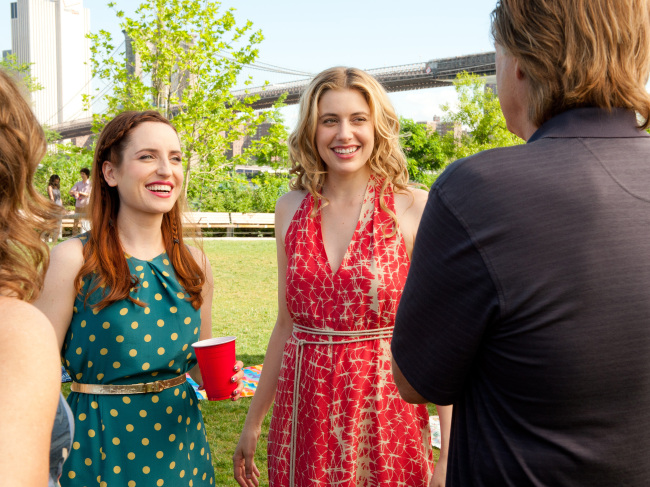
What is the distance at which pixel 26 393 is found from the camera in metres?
0.92

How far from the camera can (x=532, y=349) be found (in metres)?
1.12

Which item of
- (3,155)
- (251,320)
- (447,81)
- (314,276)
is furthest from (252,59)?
(447,81)

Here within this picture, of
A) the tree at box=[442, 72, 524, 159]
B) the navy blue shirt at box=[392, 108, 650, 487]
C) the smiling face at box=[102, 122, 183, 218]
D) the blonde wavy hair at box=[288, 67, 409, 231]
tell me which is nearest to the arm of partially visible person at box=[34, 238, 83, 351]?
the smiling face at box=[102, 122, 183, 218]

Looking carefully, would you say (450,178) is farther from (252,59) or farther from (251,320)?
(252,59)

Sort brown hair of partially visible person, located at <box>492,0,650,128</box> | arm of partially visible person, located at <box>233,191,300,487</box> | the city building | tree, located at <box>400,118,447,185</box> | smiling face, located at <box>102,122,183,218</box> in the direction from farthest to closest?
1. the city building
2. tree, located at <box>400,118,447,185</box>
3. arm of partially visible person, located at <box>233,191,300,487</box>
4. smiling face, located at <box>102,122,183,218</box>
5. brown hair of partially visible person, located at <box>492,0,650,128</box>

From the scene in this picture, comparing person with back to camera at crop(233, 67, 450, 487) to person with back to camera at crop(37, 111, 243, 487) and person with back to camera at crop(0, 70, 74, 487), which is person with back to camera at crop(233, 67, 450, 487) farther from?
person with back to camera at crop(0, 70, 74, 487)

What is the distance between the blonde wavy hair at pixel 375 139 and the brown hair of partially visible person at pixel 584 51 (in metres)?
1.24

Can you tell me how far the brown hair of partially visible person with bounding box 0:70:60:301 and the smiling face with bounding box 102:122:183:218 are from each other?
1192mm

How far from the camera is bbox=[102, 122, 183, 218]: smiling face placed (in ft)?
7.63

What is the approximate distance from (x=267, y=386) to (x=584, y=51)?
1.81 metres

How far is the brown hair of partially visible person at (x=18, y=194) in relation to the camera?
3.45 ft

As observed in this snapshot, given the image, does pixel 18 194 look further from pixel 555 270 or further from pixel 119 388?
pixel 119 388

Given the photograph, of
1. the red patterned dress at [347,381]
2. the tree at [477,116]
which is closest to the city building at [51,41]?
the tree at [477,116]

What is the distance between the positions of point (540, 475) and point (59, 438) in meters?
0.89
